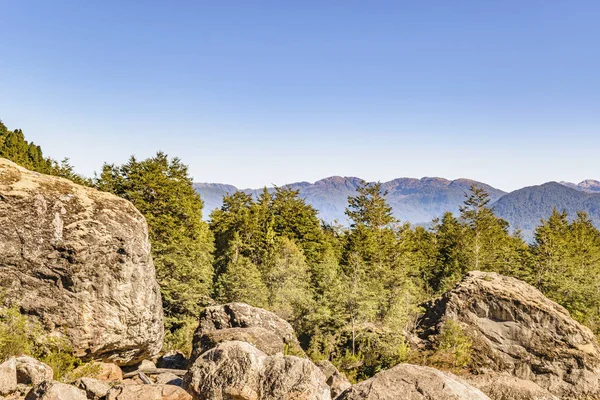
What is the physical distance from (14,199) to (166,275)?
16.4 m

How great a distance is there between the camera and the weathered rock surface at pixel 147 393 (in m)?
13.2

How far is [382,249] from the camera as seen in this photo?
48750 millimetres

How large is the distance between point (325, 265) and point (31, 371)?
24600 mm

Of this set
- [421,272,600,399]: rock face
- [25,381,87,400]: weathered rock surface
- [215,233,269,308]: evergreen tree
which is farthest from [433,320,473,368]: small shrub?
[25,381,87,400]: weathered rock surface

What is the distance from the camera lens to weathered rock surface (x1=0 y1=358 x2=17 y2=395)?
42.8 feet

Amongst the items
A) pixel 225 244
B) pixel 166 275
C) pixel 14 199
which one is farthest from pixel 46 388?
pixel 225 244

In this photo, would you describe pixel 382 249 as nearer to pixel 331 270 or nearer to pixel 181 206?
pixel 331 270

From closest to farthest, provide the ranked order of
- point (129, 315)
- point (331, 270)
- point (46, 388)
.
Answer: point (46, 388) → point (129, 315) → point (331, 270)

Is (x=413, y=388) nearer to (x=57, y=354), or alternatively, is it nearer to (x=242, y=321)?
(x=57, y=354)

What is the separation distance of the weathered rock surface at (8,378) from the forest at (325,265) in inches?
703

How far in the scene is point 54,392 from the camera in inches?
472

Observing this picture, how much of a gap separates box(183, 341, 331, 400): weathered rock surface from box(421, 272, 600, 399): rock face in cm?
1831

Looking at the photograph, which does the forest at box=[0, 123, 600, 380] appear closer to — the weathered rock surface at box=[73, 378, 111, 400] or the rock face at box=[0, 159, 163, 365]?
the rock face at box=[0, 159, 163, 365]

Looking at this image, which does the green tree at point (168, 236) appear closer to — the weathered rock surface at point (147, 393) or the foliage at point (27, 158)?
the foliage at point (27, 158)
